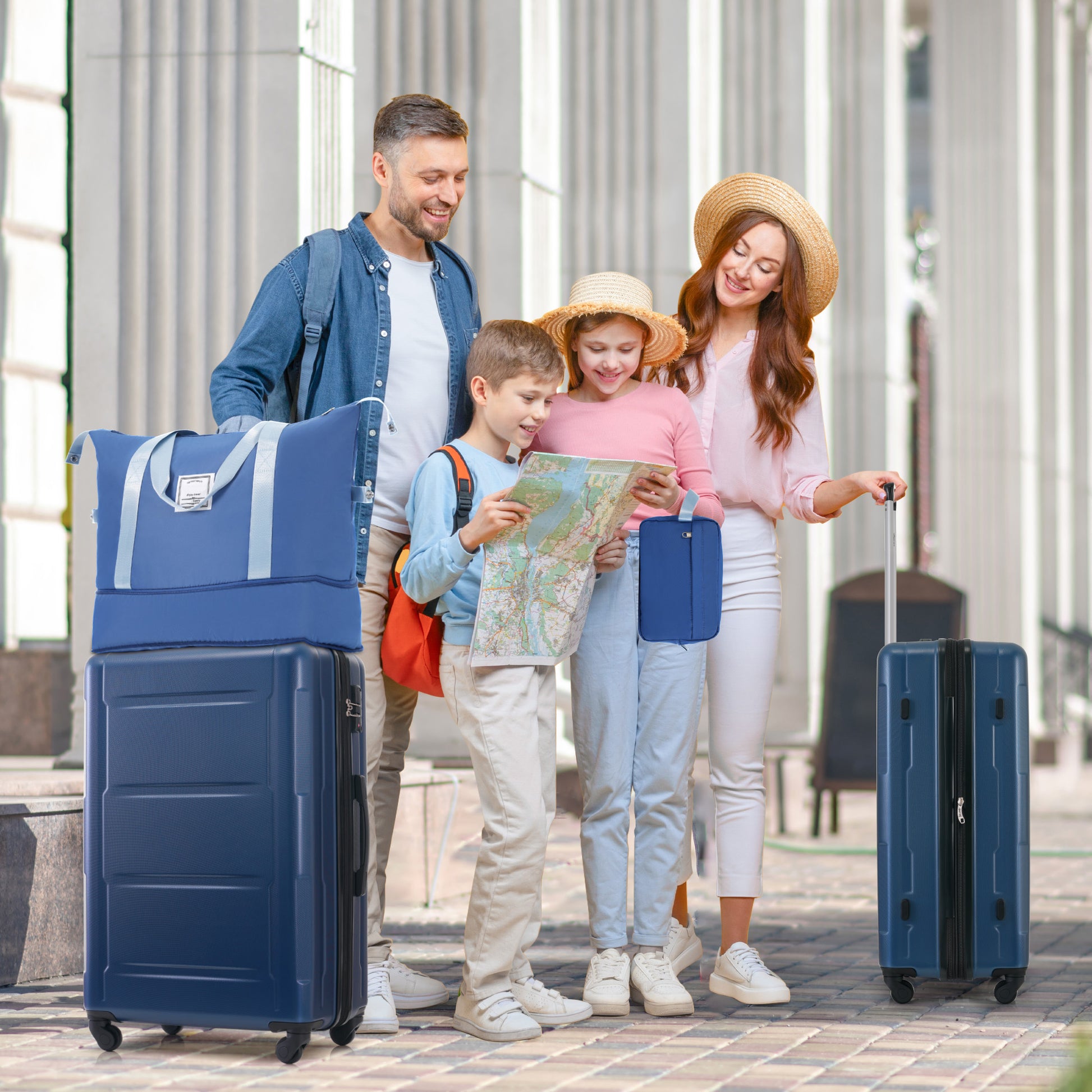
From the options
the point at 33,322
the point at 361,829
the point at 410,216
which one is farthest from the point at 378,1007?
the point at 33,322

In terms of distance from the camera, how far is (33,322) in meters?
8.50

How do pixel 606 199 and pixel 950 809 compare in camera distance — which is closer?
pixel 950 809

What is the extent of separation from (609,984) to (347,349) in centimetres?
157

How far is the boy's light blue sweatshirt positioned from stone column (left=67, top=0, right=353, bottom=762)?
194cm

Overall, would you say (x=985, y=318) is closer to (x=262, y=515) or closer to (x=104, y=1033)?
(x=262, y=515)

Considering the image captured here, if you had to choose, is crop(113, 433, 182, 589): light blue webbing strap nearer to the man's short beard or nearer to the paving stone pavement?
the man's short beard

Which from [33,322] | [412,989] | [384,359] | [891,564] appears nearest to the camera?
[384,359]

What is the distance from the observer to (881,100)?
42.7ft

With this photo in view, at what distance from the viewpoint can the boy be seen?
3.68 m

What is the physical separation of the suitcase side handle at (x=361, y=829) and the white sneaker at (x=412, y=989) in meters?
0.65

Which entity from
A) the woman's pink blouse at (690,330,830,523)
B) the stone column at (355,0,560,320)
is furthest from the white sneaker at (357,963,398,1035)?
the stone column at (355,0,560,320)

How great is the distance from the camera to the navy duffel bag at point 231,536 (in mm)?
3385

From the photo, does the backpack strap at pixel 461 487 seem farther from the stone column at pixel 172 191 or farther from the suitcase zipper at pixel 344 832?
the stone column at pixel 172 191

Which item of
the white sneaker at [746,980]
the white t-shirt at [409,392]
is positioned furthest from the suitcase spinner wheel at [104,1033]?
the white sneaker at [746,980]
